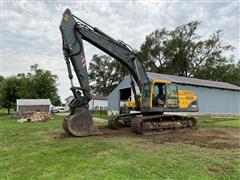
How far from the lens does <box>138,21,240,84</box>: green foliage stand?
42.1 meters

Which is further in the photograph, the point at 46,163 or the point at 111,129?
the point at 111,129

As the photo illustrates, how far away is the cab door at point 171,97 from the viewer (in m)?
11.7

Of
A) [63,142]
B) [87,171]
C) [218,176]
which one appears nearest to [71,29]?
[63,142]

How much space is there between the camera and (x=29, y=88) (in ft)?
130

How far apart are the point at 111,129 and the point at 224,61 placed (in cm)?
3525

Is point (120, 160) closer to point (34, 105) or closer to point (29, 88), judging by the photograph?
point (34, 105)

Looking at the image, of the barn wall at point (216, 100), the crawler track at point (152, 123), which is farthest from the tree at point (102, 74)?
the crawler track at point (152, 123)

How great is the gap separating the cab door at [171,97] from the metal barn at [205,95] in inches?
480

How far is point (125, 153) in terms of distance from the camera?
686 centimetres

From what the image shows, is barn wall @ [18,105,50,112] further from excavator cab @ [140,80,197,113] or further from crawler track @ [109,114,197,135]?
excavator cab @ [140,80,197,113]

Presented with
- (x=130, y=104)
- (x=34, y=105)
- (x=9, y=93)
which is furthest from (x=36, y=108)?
(x=130, y=104)

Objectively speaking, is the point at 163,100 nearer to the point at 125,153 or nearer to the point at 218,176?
the point at 125,153

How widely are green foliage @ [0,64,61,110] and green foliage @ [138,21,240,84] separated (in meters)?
16.0

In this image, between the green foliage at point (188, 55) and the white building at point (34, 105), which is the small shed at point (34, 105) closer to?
the white building at point (34, 105)
